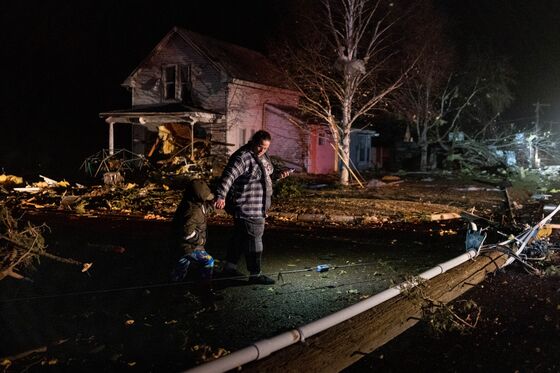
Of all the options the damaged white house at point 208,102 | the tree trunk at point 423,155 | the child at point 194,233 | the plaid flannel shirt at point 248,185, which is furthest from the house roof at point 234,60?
the child at point 194,233

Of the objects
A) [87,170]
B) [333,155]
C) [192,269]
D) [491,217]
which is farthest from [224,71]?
[192,269]

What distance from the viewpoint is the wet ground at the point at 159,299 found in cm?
414

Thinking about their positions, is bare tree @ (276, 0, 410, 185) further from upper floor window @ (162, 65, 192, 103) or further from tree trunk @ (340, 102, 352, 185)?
upper floor window @ (162, 65, 192, 103)

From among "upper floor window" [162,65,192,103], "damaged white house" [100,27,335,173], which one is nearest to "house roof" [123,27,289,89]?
"damaged white house" [100,27,335,173]

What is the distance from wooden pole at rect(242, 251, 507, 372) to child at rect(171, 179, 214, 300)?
6.86 feet

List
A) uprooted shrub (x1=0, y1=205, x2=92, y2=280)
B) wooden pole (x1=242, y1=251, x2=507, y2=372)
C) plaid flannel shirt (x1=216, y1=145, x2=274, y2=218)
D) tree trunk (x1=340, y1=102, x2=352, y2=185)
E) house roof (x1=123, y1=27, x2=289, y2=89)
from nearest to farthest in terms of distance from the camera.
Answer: wooden pole (x1=242, y1=251, x2=507, y2=372)
uprooted shrub (x1=0, y1=205, x2=92, y2=280)
plaid flannel shirt (x1=216, y1=145, x2=274, y2=218)
tree trunk (x1=340, y1=102, x2=352, y2=185)
house roof (x1=123, y1=27, x2=289, y2=89)

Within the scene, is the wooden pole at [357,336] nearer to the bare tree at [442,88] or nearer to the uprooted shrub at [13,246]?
the uprooted shrub at [13,246]

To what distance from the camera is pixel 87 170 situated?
2045cm

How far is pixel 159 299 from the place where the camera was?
5.51 meters

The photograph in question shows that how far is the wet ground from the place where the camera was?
163 inches

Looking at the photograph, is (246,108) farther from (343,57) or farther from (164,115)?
(343,57)

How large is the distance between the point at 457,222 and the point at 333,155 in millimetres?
17292

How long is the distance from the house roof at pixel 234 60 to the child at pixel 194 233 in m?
16.8

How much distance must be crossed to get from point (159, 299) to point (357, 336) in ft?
8.00
